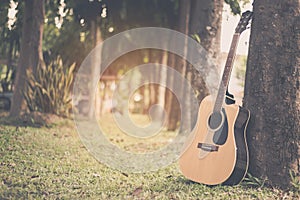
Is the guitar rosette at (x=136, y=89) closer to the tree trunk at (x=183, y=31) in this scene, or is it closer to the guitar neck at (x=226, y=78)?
the tree trunk at (x=183, y=31)

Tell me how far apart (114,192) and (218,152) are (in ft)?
2.66

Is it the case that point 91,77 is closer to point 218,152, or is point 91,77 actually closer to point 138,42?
point 138,42

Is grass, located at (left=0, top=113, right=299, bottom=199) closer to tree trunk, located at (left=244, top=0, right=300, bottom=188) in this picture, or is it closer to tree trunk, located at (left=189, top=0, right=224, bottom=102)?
tree trunk, located at (left=244, top=0, right=300, bottom=188)

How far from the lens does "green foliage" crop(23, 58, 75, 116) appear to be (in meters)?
6.22

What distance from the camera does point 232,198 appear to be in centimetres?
315

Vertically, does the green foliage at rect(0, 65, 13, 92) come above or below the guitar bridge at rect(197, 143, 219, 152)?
above

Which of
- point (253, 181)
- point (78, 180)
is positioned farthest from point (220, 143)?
point (78, 180)

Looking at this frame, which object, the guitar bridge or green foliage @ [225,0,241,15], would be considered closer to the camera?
the guitar bridge

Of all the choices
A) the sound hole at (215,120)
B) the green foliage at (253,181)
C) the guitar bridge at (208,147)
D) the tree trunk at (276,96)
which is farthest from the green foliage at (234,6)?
the green foliage at (253,181)

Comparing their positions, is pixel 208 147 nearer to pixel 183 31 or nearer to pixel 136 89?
pixel 183 31

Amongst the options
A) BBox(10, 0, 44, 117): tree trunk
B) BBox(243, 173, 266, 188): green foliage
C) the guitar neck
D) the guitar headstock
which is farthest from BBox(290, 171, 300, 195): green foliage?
BBox(10, 0, 44, 117): tree trunk

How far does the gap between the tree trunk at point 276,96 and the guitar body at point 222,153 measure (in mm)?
115

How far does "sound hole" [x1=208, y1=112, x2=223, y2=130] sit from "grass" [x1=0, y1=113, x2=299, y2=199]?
0.45 metres

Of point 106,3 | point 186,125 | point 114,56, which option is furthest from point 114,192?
point 114,56
